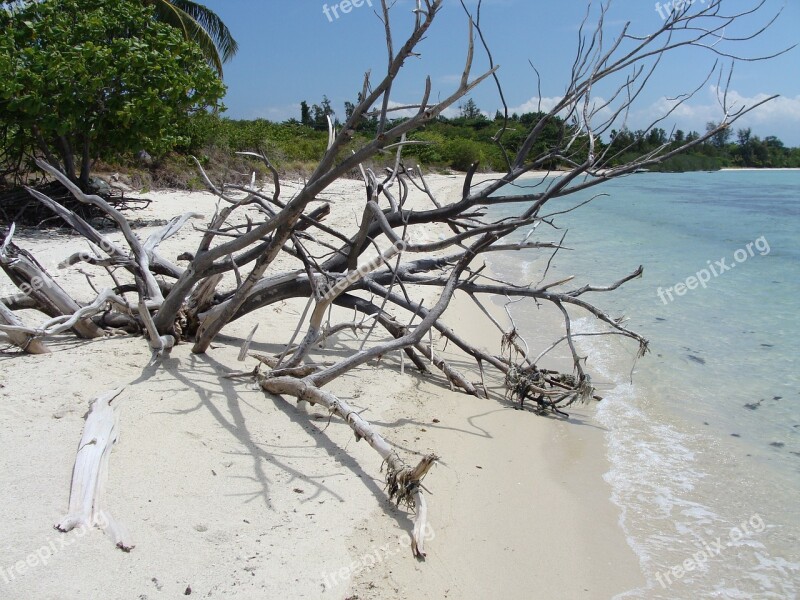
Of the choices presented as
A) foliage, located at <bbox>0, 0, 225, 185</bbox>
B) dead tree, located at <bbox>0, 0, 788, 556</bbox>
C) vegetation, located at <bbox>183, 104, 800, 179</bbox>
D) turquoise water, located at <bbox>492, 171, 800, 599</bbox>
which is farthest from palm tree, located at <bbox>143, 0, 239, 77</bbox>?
dead tree, located at <bbox>0, 0, 788, 556</bbox>

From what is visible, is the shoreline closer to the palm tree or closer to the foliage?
the foliage

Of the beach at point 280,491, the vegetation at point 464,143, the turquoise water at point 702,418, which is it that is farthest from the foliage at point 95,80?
the turquoise water at point 702,418

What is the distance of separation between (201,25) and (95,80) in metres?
11.5

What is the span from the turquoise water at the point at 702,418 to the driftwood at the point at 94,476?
2.27 meters

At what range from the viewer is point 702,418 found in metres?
5.27

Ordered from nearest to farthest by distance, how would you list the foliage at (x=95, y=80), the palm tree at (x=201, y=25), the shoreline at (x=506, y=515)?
the shoreline at (x=506, y=515) → the foliage at (x=95, y=80) → the palm tree at (x=201, y=25)

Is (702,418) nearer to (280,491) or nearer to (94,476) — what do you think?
(280,491)

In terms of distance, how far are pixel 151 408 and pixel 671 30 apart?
11.9 feet

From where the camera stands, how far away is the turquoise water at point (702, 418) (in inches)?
130

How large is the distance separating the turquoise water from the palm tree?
1094cm

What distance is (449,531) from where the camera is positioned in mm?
3143

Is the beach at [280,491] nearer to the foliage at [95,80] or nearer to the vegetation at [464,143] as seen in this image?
the vegetation at [464,143]

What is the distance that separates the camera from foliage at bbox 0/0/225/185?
343 inches

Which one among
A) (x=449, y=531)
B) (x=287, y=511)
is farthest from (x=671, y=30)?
(x=287, y=511)
